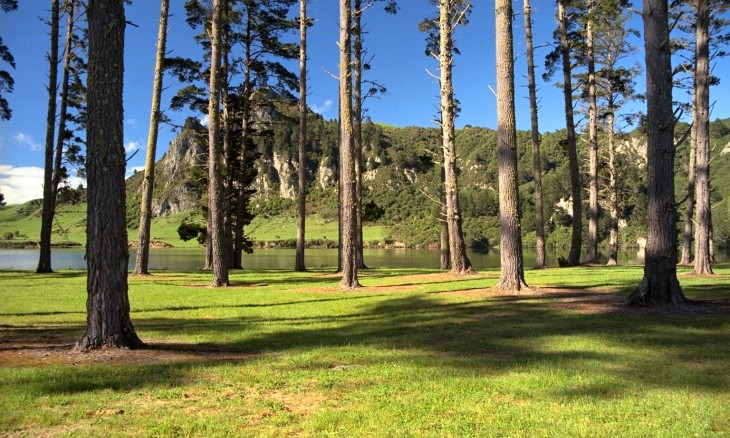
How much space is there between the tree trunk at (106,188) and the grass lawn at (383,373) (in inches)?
16.0

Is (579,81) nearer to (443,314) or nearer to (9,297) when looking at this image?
(443,314)

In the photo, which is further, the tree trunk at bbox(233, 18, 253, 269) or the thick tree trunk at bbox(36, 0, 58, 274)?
the tree trunk at bbox(233, 18, 253, 269)

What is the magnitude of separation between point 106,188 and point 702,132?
19347mm

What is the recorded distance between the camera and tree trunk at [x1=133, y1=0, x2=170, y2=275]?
63.6 feet

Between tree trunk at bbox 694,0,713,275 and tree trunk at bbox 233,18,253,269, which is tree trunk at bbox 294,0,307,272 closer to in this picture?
tree trunk at bbox 233,18,253,269

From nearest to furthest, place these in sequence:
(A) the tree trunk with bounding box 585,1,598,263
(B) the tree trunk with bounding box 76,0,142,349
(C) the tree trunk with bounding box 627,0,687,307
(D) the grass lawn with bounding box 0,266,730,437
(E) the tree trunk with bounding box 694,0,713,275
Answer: (D) the grass lawn with bounding box 0,266,730,437, (B) the tree trunk with bounding box 76,0,142,349, (C) the tree trunk with bounding box 627,0,687,307, (E) the tree trunk with bounding box 694,0,713,275, (A) the tree trunk with bounding box 585,1,598,263

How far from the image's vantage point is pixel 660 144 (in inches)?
400

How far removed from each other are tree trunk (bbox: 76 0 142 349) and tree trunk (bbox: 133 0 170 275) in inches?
519

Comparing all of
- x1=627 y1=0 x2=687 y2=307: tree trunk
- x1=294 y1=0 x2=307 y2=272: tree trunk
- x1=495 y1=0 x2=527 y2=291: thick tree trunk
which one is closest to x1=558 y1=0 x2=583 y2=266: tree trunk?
x1=294 y1=0 x2=307 y2=272: tree trunk

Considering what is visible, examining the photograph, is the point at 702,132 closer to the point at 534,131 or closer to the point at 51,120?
the point at 534,131

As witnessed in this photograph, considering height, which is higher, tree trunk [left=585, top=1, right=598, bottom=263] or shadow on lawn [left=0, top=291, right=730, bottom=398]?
tree trunk [left=585, top=1, right=598, bottom=263]

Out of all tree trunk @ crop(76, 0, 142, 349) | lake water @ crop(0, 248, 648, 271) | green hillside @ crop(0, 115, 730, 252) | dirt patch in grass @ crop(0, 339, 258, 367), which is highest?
green hillside @ crop(0, 115, 730, 252)

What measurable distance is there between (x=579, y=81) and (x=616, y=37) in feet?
11.1

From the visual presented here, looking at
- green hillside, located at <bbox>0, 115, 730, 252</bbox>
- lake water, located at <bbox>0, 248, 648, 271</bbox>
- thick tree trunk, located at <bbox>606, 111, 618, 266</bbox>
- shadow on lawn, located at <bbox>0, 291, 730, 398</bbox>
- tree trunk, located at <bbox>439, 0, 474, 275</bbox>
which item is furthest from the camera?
green hillside, located at <bbox>0, 115, 730, 252</bbox>
